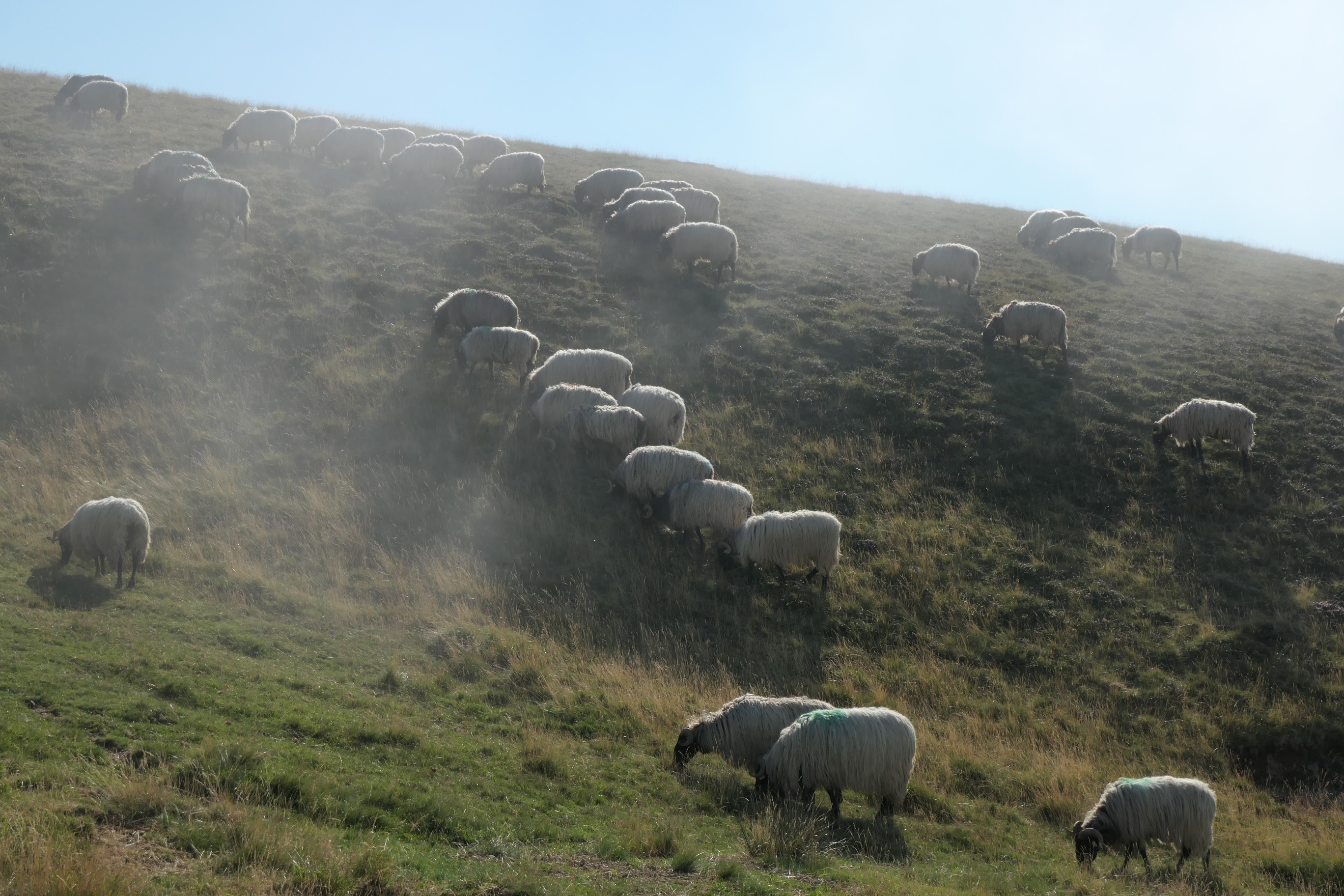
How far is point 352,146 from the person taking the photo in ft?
117

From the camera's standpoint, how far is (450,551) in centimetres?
1633

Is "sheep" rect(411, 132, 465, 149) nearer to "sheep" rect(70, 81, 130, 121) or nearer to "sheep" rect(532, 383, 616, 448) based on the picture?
"sheep" rect(70, 81, 130, 121)

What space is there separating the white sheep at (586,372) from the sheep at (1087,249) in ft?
67.9

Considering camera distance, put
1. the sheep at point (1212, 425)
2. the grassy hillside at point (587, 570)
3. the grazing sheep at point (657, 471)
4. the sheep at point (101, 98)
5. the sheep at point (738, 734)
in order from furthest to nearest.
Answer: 1. the sheep at point (101, 98)
2. the sheep at point (1212, 425)
3. the grazing sheep at point (657, 471)
4. the sheep at point (738, 734)
5. the grassy hillside at point (587, 570)

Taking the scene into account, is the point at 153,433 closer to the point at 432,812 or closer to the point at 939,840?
the point at 432,812

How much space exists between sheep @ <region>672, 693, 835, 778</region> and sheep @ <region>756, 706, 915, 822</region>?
0.71 metres

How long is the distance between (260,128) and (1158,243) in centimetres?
3473

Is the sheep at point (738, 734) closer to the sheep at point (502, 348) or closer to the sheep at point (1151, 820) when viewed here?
the sheep at point (1151, 820)

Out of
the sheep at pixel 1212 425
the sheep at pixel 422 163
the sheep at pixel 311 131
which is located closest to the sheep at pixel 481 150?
the sheep at pixel 422 163

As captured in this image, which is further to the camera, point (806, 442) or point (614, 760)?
point (806, 442)

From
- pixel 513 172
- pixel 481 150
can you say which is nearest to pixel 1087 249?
pixel 513 172

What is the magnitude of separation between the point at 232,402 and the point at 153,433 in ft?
6.48

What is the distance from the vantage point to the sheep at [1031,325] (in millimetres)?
25703

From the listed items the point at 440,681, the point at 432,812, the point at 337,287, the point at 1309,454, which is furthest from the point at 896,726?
the point at 337,287
